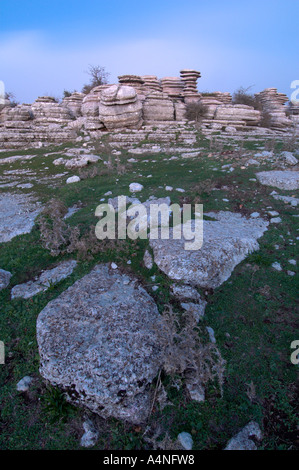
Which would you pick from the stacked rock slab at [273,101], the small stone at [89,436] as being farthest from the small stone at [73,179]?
the stacked rock slab at [273,101]

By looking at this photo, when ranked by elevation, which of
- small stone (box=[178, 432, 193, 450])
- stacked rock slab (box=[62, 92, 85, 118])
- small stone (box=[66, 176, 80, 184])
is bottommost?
small stone (box=[178, 432, 193, 450])

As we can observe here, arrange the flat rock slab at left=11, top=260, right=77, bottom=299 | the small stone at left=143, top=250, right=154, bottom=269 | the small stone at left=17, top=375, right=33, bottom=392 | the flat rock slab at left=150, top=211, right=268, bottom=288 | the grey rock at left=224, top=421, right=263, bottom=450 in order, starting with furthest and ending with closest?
the small stone at left=143, top=250, right=154, bottom=269 < the flat rock slab at left=11, top=260, right=77, bottom=299 < the flat rock slab at left=150, top=211, right=268, bottom=288 < the small stone at left=17, top=375, right=33, bottom=392 < the grey rock at left=224, top=421, right=263, bottom=450

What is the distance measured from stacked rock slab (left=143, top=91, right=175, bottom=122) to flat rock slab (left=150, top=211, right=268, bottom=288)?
657 inches

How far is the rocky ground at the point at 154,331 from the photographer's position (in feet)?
9.01

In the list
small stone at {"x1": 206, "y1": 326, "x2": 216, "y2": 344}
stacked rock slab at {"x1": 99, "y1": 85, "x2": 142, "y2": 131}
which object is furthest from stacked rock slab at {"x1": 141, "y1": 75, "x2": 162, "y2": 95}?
small stone at {"x1": 206, "y1": 326, "x2": 216, "y2": 344}

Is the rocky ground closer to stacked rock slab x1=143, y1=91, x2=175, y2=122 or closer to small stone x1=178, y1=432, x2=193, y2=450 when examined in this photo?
small stone x1=178, y1=432, x2=193, y2=450

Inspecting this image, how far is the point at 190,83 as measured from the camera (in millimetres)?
23484

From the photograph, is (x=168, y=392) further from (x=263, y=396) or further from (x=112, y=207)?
(x=112, y=207)

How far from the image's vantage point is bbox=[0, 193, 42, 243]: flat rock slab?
6359 mm

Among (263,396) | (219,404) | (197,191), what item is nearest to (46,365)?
(219,404)

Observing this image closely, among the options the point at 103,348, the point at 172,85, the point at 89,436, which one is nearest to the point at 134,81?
the point at 172,85

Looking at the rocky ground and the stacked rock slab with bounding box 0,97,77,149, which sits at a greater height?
the stacked rock slab with bounding box 0,97,77,149

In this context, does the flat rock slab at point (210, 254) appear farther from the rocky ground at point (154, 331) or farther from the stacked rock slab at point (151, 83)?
the stacked rock slab at point (151, 83)

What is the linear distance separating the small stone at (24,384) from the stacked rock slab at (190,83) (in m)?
24.9
